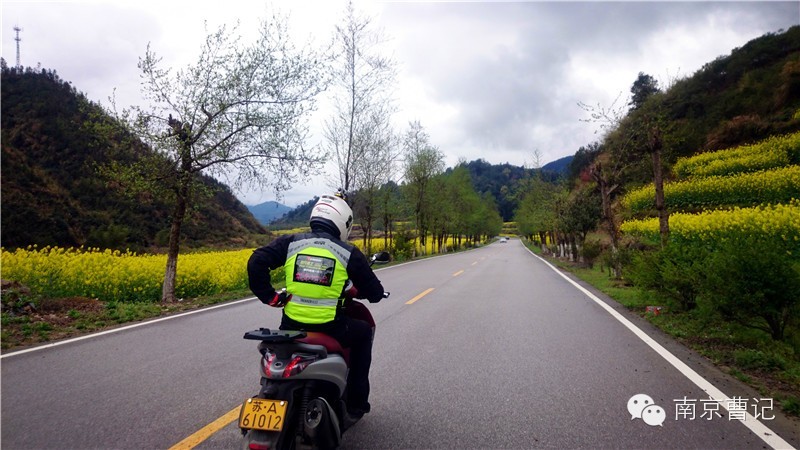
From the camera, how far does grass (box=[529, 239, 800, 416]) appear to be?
4.32 meters

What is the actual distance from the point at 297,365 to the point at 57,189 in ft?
146

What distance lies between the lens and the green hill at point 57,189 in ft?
106

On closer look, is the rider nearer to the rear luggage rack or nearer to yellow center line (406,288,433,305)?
the rear luggage rack

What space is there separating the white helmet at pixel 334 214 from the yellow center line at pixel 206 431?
5.63ft

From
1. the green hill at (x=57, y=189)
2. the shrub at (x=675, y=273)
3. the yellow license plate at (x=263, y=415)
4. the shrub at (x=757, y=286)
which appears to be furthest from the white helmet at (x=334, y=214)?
the green hill at (x=57, y=189)

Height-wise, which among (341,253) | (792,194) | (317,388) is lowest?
(317,388)

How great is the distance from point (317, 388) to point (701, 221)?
54.8 ft

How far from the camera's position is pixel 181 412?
3.72m

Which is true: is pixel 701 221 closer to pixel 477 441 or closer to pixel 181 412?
pixel 477 441

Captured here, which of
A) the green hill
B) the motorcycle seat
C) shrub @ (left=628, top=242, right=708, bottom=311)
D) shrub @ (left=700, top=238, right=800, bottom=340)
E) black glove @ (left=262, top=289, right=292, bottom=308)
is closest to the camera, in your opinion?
the motorcycle seat

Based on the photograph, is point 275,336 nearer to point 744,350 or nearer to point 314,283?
point 314,283

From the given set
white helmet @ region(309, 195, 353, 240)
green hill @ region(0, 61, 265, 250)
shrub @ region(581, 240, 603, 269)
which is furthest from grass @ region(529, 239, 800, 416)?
green hill @ region(0, 61, 265, 250)

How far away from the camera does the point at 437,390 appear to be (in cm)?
429

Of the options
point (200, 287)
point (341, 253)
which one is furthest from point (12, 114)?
point (341, 253)
